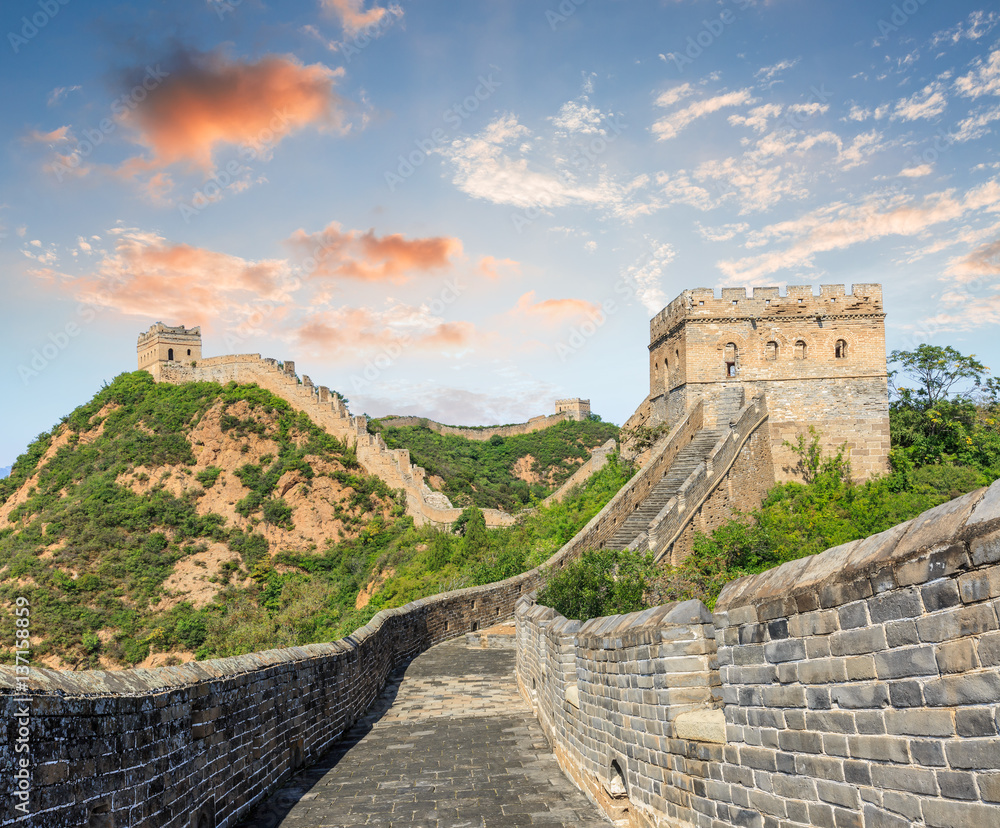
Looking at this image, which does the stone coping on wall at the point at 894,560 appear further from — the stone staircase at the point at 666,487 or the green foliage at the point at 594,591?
the stone staircase at the point at 666,487

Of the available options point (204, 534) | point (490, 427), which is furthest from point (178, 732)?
point (490, 427)

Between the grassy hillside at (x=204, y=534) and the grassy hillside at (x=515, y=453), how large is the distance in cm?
1067

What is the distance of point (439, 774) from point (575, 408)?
206 ft

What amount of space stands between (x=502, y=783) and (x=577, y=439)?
187 feet

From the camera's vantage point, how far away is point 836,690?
3.18 metres

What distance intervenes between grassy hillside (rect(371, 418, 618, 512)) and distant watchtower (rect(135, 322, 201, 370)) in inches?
606

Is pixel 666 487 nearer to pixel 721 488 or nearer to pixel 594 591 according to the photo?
pixel 721 488

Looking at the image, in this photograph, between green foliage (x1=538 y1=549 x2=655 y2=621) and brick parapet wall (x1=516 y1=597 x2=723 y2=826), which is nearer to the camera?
brick parapet wall (x1=516 y1=597 x2=723 y2=826)

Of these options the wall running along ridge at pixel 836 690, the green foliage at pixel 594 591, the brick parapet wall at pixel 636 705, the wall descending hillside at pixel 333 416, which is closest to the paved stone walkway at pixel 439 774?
the brick parapet wall at pixel 636 705

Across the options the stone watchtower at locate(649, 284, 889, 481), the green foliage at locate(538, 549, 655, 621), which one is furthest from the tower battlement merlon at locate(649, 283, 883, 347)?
the green foliage at locate(538, 549, 655, 621)

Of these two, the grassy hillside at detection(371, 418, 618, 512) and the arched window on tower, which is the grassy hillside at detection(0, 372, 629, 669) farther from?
the grassy hillside at detection(371, 418, 618, 512)

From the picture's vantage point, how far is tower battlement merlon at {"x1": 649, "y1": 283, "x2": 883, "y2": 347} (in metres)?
23.0

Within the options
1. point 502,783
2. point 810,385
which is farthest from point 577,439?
A: point 502,783

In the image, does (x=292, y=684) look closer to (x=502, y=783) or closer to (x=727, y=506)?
(x=502, y=783)
